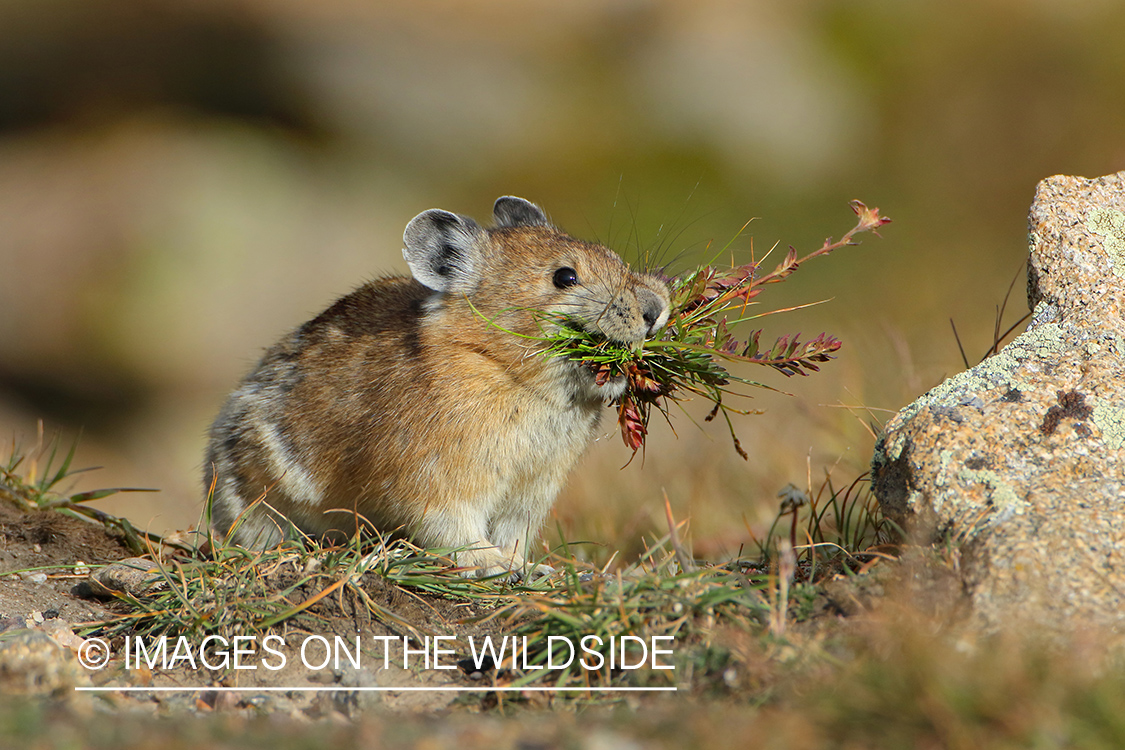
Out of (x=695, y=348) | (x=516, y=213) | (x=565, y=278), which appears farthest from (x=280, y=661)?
(x=516, y=213)

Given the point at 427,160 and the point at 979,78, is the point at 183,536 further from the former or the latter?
the point at 979,78

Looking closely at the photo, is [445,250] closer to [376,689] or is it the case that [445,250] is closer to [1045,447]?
[376,689]

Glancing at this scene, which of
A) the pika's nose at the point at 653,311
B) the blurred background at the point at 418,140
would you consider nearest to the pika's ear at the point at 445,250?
the pika's nose at the point at 653,311

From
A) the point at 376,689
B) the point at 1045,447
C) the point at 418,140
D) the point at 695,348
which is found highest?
the point at 418,140

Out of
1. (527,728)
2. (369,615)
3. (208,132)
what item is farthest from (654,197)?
(527,728)

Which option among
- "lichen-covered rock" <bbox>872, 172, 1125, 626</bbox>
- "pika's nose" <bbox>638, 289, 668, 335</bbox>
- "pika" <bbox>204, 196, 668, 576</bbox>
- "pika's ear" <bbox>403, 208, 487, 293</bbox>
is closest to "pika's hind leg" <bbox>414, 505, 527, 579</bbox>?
"pika" <bbox>204, 196, 668, 576</bbox>

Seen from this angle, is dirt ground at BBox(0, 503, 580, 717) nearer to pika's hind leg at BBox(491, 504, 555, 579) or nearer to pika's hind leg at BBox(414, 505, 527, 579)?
pika's hind leg at BBox(414, 505, 527, 579)
